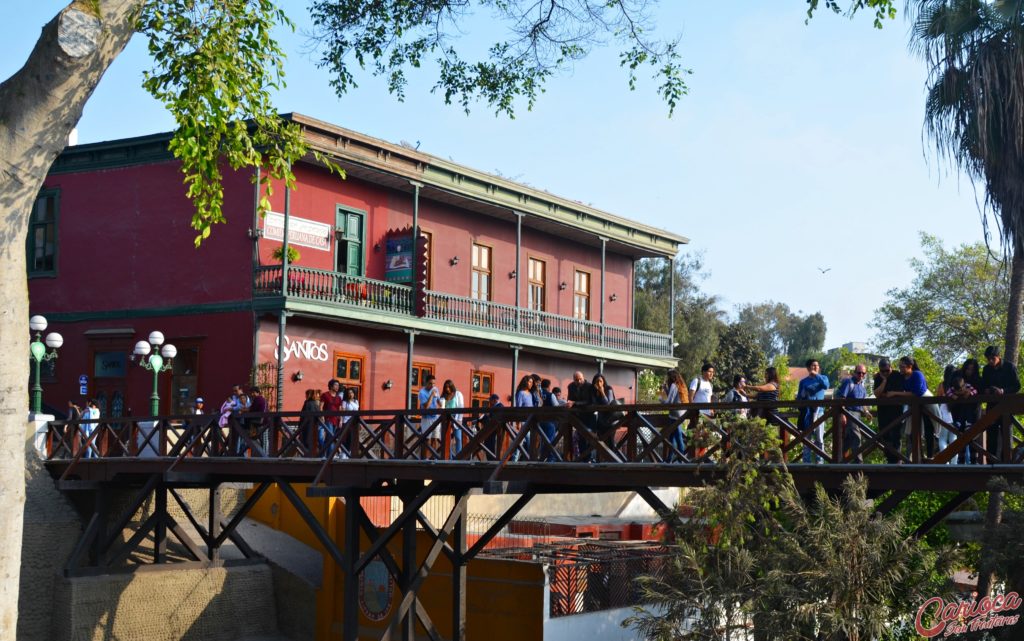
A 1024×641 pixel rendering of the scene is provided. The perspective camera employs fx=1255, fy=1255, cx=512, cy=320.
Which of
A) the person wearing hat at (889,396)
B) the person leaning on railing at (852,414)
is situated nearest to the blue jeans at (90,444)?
the person leaning on railing at (852,414)

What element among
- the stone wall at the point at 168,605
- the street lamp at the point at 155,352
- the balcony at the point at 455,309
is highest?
the balcony at the point at 455,309

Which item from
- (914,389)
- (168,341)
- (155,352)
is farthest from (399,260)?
(914,389)

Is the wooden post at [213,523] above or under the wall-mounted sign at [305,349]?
under

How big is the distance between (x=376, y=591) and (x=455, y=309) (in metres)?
8.57

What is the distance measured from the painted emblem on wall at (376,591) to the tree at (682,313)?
31254 millimetres

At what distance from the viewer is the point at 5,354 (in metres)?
11.7

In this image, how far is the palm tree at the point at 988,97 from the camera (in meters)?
21.7

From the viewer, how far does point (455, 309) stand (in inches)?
1211

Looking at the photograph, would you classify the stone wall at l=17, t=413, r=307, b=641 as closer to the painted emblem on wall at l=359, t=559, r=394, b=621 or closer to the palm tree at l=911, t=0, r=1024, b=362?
the painted emblem on wall at l=359, t=559, r=394, b=621

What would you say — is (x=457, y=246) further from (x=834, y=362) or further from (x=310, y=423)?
(x=834, y=362)

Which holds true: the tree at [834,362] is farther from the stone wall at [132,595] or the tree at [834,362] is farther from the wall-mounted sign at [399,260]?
the stone wall at [132,595]

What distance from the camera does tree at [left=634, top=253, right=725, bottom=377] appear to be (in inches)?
2243


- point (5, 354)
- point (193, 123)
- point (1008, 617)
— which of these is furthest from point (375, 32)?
point (1008, 617)

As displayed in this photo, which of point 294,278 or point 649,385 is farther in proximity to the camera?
point 649,385
